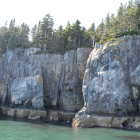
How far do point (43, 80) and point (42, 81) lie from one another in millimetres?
939

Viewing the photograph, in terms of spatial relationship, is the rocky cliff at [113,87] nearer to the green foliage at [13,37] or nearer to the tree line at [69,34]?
the tree line at [69,34]

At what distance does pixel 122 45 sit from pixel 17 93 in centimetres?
2839

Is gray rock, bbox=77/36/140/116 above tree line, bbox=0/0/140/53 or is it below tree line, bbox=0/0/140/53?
below

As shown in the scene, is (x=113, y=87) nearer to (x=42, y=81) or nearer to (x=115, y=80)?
(x=115, y=80)

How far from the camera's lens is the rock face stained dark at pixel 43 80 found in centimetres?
5772

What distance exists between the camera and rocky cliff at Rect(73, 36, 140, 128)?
1781 inches

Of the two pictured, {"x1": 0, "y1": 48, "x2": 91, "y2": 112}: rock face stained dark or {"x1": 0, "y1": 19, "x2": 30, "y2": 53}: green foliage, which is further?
{"x1": 0, "y1": 19, "x2": 30, "y2": 53}: green foliage

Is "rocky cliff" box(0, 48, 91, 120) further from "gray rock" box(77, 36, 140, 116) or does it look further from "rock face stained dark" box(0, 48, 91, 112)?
"gray rock" box(77, 36, 140, 116)

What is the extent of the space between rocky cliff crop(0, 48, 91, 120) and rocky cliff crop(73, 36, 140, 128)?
774cm

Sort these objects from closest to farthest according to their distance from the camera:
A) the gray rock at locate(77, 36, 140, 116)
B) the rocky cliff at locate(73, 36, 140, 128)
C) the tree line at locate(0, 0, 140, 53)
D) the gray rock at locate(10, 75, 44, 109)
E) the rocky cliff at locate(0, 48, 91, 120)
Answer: the rocky cliff at locate(73, 36, 140, 128), the gray rock at locate(77, 36, 140, 116), the rocky cliff at locate(0, 48, 91, 120), the gray rock at locate(10, 75, 44, 109), the tree line at locate(0, 0, 140, 53)

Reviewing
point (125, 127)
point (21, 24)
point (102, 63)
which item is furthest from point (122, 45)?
point (21, 24)

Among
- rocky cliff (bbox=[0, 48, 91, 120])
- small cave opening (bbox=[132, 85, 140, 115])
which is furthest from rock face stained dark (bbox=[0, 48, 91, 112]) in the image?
small cave opening (bbox=[132, 85, 140, 115])

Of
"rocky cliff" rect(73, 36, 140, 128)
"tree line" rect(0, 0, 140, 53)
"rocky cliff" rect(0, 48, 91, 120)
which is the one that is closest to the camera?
"rocky cliff" rect(73, 36, 140, 128)

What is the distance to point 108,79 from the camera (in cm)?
4734
